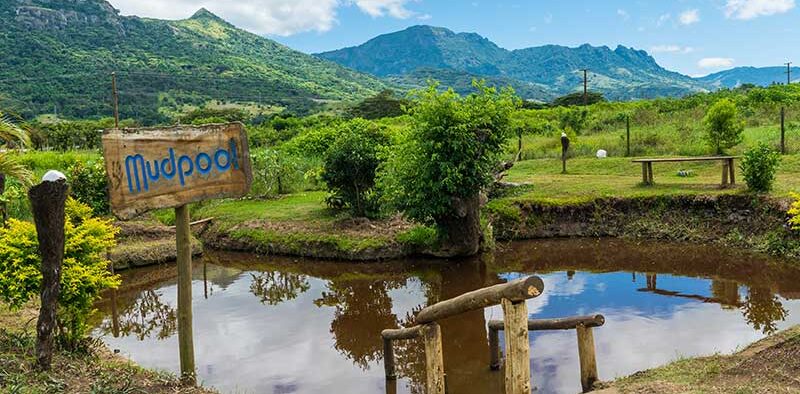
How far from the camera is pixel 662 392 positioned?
19.3 ft

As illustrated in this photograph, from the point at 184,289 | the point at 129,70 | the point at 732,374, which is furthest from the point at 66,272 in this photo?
the point at 129,70

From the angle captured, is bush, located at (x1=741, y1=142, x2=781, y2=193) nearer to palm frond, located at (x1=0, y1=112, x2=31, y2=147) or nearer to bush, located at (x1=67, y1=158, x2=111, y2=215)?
palm frond, located at (x1=0, y1=112, x2=31, y2=147)

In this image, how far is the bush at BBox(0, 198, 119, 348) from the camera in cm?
715

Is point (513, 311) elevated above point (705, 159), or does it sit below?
below

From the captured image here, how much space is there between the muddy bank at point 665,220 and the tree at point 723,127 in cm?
521

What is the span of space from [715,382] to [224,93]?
9603 centimetres

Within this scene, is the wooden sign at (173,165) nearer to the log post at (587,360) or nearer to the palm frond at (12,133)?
the log post at (587,360)

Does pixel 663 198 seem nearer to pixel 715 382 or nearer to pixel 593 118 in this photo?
pixel 715 382

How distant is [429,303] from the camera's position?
11.6 metres

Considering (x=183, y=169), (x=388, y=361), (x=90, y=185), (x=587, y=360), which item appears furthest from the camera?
(x=90, y=185)

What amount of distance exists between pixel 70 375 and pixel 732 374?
6712mm

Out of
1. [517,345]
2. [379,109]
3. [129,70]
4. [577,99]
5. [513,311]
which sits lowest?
[517,345]

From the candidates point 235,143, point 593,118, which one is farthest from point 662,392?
point 593,118

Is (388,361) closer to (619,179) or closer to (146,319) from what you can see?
(146,319)
